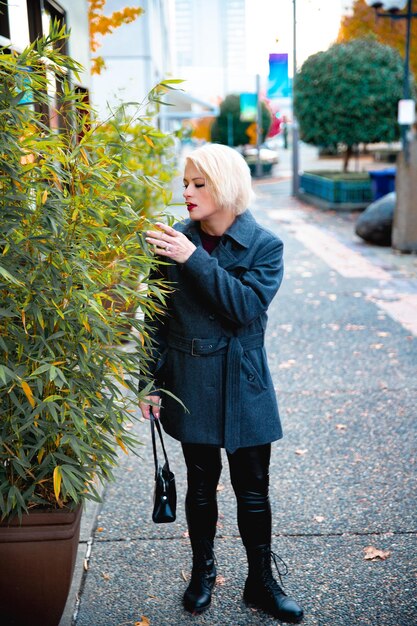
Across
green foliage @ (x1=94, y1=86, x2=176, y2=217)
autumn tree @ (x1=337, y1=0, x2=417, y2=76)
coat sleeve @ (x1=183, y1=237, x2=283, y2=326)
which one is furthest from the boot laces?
autumn tree @ (x1=337, y1=0, x2=417, y2=76)

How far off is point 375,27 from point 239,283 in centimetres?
3279

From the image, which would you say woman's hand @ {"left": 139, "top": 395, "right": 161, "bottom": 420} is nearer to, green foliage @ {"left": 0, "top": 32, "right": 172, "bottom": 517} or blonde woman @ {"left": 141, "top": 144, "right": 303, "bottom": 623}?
blonde woman @ {"left": 141, "top": 144, "right": 303, "bottom": 623}

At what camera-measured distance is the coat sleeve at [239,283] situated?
2805 millimetres

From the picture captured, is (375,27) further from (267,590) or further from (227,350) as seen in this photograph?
(267,590)

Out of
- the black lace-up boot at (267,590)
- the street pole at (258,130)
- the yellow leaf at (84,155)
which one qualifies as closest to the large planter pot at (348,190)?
the street pole at (258,130)

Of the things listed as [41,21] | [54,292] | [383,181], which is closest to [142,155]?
[41,21]

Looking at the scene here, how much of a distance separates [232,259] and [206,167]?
364 mm

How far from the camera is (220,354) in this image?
2.99m

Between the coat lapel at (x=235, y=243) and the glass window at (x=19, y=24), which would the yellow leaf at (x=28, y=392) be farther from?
the glass window at (x=19, y=24)

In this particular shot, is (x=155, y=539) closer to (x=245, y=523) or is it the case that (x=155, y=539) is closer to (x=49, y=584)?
(x=245, y=523)

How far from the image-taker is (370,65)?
20.0 metres

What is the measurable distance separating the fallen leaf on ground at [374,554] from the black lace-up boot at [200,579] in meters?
0.78

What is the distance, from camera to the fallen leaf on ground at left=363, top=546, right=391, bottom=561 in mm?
3564

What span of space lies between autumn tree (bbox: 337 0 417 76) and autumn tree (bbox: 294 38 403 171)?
11143 mm
